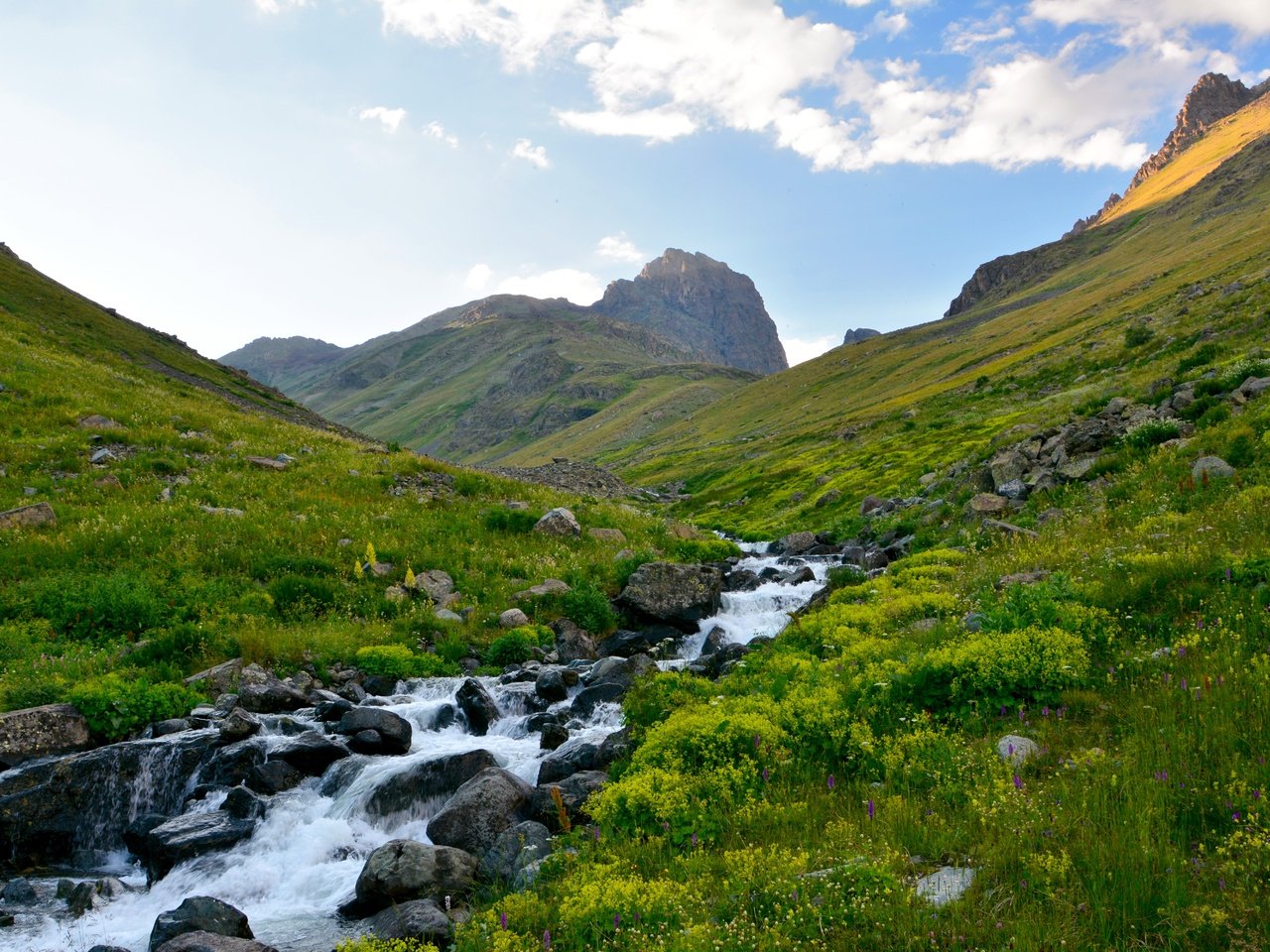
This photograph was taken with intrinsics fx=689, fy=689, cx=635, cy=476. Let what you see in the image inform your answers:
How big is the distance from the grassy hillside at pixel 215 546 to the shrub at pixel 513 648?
0.66 metres

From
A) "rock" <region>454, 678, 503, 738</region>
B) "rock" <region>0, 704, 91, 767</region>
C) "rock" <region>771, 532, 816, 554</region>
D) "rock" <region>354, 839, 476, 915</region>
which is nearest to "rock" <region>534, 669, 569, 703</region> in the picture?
"rock" <region>454, 678, 503, 738</region>

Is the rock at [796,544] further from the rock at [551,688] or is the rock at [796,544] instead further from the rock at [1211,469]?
the rock at [551,688]

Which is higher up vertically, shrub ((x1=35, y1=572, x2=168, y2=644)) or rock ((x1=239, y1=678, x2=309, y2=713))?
shrub ((x1=35, y1=572, x2=168, y2=644))

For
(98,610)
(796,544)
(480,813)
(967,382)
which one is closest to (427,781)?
(480,813)

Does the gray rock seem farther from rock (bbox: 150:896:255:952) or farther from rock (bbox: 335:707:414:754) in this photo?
rock (bbox: 150:896:255:952)

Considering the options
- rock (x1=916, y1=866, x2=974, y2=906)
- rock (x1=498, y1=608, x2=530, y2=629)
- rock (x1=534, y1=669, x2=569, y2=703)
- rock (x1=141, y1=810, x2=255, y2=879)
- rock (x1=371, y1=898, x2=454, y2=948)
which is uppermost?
rock (x1=916, y1=866, x2=974, y2=906)

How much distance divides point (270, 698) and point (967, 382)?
85500 millimetres

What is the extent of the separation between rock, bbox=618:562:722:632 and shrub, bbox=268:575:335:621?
7.84 meters

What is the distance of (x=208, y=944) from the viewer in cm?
684

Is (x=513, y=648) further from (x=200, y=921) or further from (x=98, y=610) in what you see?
(x=200, y=921)

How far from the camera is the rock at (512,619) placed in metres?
17.8

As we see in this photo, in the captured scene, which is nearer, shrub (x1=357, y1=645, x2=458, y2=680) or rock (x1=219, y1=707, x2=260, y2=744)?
rock (x1=219, y1=707, x2=260, y2=744)

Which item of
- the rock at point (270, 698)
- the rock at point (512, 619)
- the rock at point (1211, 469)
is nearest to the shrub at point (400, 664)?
the rock at point (270, 698)

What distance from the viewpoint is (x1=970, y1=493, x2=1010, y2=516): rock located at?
21.5m
